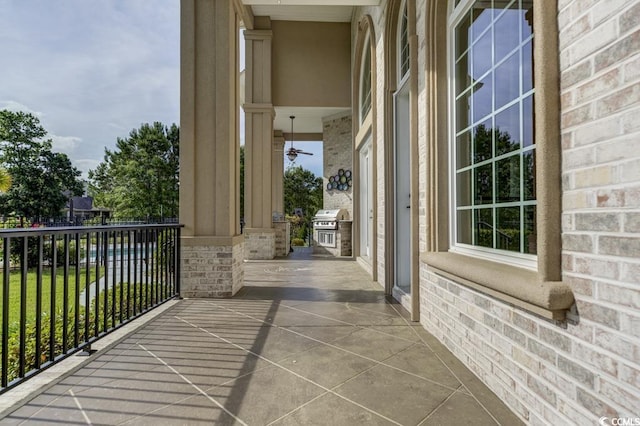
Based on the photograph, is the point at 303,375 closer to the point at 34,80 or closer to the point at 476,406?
the point at 476,406

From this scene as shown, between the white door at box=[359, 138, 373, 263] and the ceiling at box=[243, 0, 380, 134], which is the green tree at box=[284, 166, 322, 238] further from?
the white door at box=[359, 138, 373, 263]

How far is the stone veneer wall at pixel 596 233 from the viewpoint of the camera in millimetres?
1034

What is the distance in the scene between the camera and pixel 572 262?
49.6 inches

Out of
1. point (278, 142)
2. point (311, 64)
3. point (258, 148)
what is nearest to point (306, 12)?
point (311, 64)

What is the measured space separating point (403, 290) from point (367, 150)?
3.30 metres

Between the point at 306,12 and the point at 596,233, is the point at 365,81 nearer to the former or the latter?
the point at 306,12

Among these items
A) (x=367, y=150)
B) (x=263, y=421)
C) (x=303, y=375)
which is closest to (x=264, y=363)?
(x=303, y=375)

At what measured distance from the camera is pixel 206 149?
3.96m

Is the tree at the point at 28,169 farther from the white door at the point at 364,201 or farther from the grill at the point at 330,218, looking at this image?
the white door at the point at 364,201

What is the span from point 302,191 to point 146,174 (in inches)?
440

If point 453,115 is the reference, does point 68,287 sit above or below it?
below

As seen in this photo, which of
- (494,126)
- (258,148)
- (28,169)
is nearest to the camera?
(494,126)

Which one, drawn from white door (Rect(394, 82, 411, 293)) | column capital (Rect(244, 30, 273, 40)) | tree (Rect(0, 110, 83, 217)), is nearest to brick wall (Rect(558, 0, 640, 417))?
white door (Rect(394, 82, 411, 293))

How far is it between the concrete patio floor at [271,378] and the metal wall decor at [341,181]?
6.00m
